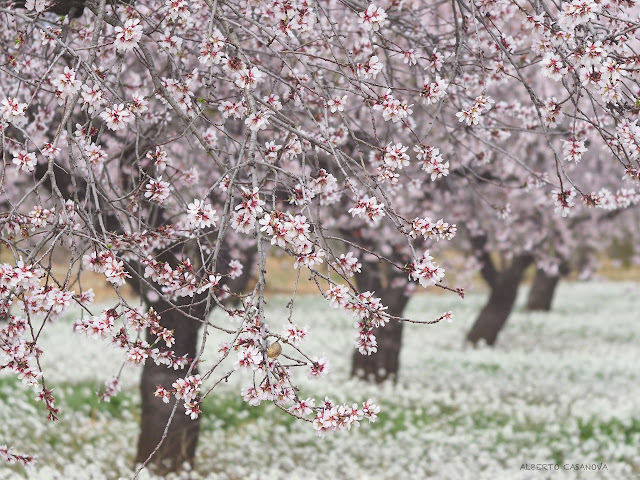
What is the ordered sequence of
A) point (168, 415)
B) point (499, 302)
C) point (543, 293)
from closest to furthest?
1. point (168, 415)
2. point (499, 302)
3. point (543, 293)

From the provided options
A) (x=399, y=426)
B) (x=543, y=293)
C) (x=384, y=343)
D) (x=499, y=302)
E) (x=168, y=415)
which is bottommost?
(x=168, y=415)

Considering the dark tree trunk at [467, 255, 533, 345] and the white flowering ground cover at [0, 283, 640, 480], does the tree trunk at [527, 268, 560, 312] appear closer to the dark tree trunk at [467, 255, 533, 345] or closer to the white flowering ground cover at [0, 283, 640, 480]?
the dark tree trunk at [467, 255, 533, 345]

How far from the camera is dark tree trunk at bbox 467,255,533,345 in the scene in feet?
49.3

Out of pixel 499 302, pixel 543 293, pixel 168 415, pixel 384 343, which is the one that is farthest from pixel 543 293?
pixel 168 415

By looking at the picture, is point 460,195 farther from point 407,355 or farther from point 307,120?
point 407,355

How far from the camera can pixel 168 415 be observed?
6.34m

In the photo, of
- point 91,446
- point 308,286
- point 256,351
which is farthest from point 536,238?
point 308,286

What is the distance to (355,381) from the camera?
10.7m

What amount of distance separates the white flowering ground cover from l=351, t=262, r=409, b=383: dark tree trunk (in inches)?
13.0

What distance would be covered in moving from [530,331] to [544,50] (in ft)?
52.3

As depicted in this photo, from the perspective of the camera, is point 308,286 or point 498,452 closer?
point 498,452

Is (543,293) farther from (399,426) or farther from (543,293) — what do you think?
(399,426)

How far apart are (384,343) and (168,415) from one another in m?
5.08

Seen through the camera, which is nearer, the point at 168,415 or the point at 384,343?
the point at 168,415
